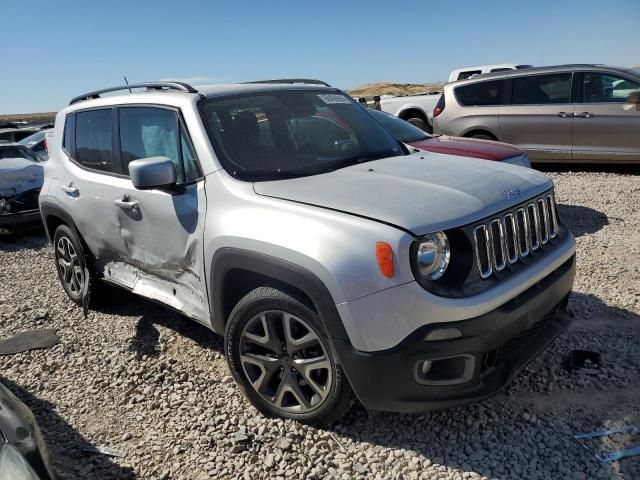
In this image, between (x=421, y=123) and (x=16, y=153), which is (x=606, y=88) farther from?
(x=16, y=153)

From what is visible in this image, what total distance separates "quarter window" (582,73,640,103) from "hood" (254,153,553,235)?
647cm

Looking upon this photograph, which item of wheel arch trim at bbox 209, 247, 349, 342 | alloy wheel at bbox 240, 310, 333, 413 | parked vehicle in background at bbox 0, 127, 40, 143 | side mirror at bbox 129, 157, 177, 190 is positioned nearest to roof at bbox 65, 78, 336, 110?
side mirror at bbox 129, 157, 177, 190

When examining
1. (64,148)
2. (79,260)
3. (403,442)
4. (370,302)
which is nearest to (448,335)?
(370,302)

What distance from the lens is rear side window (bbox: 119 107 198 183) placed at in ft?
11.3

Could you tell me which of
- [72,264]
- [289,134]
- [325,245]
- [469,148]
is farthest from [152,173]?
[469,148]

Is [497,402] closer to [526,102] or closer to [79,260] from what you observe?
[79,260]

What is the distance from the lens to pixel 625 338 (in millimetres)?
3779

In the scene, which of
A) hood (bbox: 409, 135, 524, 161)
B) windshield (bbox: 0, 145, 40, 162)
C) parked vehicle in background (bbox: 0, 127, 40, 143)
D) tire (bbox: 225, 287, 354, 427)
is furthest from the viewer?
parked vehicle in background (bbox: 0, 127, 40, 143)

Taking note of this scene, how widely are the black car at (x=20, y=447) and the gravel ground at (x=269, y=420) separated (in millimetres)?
571

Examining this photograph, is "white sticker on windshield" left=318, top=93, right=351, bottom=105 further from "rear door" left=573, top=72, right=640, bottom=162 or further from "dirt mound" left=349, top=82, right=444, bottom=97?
"dirt mound" left=349, top=82, right=444, bottom=97

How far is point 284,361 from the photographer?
296 cm

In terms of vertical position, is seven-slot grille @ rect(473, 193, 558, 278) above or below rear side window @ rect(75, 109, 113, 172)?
below

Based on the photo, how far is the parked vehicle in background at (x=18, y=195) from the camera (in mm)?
8297

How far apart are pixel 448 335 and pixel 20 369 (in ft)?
10.9
